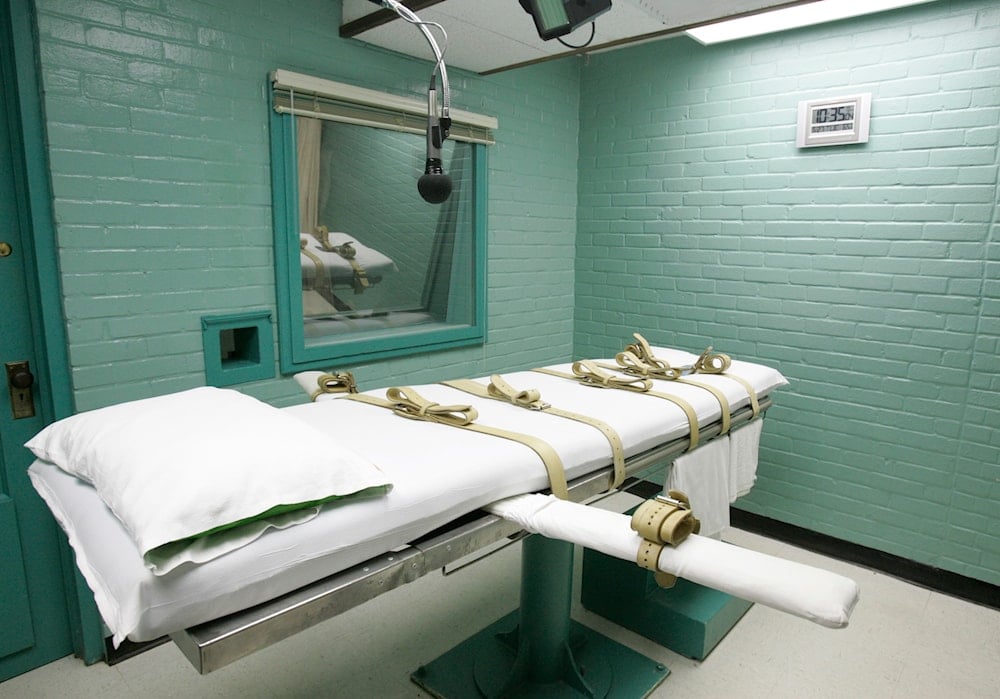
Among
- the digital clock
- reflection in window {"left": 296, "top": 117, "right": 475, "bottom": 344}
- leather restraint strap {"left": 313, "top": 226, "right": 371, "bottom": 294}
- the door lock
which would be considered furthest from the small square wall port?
the digital clock

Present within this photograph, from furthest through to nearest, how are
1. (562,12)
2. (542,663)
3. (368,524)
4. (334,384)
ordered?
1. (334,384)
2. (542,663)
3. (562,12)
4. (368,524)

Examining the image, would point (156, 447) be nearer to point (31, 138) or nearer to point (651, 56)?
point (31, 138)

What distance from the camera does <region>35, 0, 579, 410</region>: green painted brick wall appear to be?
2.25 metres

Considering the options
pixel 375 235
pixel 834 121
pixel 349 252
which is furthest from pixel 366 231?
pixel 834 121

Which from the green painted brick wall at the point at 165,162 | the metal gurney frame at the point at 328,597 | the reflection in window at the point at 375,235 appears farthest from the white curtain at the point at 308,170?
the metal gurney frame at the point at 328,597

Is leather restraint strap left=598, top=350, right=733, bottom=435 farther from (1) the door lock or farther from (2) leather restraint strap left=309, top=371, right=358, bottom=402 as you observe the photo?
(1) the door lock

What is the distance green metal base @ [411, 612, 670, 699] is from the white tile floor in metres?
0.10

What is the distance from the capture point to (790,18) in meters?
3.14

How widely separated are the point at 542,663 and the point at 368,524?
130 cm

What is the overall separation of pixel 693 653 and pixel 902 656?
0.87 m

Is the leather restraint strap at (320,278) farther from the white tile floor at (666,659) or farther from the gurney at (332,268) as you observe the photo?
the white tile floor at (666,659)

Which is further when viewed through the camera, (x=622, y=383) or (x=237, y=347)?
(x=237, y=347)

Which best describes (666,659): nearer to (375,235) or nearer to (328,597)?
(328,597)

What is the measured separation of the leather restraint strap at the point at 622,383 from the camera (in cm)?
229
